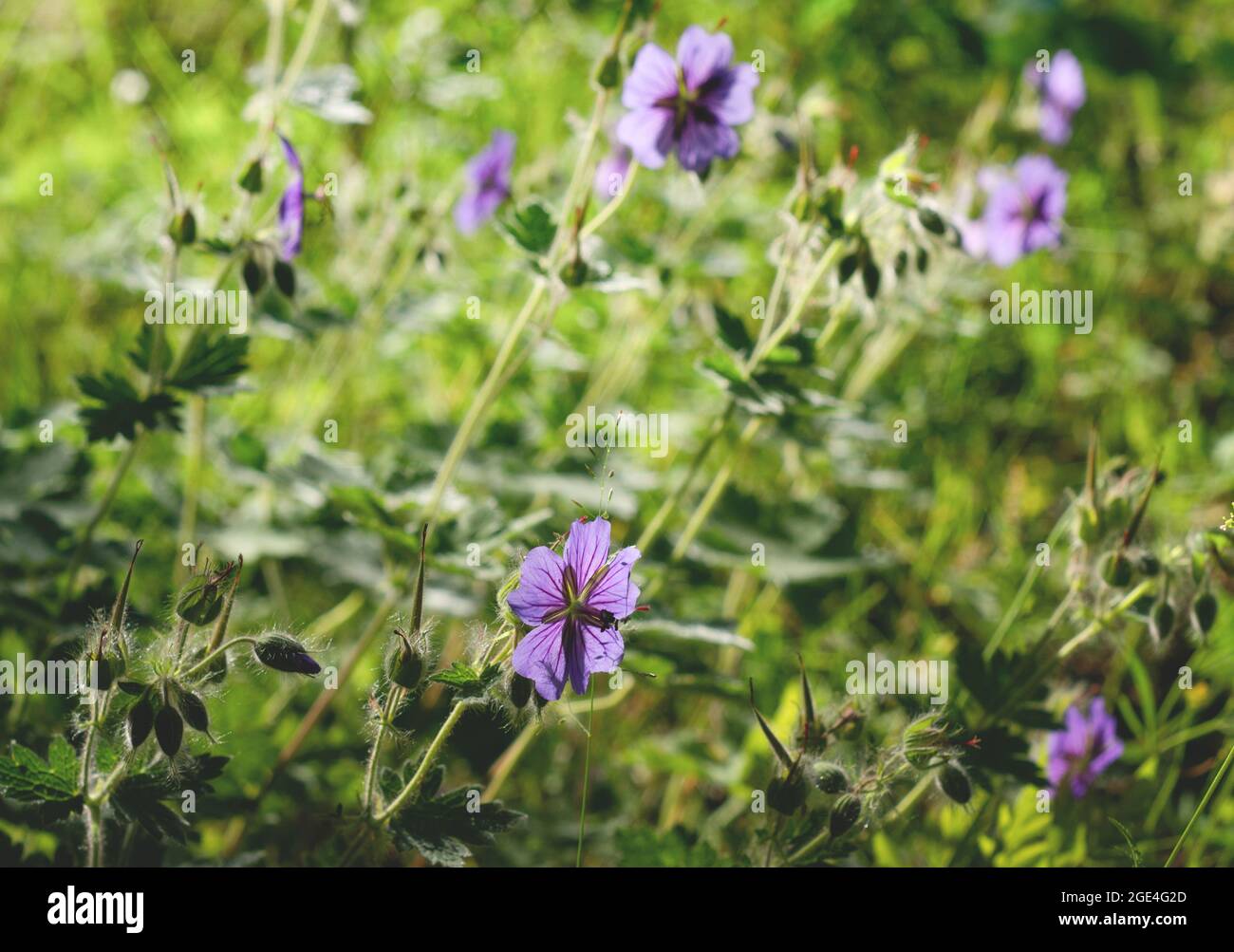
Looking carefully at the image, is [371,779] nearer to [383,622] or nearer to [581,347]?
[383,622]

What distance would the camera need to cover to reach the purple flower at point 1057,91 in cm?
354

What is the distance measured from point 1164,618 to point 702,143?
103 centimetres

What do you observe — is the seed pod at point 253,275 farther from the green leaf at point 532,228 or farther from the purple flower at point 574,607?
the purple flower at point 574,607

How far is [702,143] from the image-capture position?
6.12 ft

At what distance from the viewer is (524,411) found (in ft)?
9.09

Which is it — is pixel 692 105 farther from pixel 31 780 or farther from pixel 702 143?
pixel 31 780

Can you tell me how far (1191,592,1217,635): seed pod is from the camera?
5.79 feet

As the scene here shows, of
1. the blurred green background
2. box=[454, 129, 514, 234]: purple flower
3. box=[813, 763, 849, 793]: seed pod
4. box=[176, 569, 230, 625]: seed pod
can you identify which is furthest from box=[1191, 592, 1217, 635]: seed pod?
box=[454, 129, 514, 234]: purple flower

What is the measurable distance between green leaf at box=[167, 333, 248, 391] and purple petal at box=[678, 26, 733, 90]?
0.84 m

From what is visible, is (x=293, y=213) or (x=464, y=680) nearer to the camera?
(x=464, y=680)

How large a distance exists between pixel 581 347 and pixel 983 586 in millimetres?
1258

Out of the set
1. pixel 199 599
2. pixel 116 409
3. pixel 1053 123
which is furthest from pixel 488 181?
pixel 1053 123

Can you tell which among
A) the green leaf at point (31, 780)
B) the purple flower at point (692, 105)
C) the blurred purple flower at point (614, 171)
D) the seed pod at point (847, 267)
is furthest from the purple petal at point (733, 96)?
the green leaf at point (31, 780)
